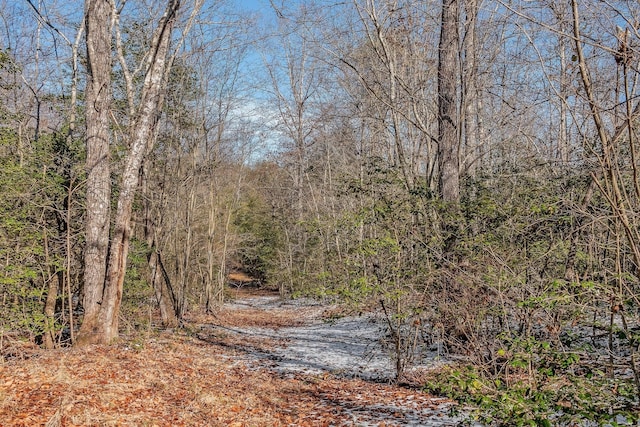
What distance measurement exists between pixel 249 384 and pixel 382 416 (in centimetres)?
230

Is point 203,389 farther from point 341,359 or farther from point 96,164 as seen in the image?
point 96,164

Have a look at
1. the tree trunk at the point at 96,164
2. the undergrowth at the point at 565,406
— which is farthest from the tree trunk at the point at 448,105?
the tree trunk at the point at 96,164

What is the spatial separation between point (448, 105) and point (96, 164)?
5.99 m

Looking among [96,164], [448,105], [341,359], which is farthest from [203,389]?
[448,105]

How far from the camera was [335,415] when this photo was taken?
5.34 metres

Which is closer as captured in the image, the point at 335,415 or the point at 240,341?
the point at 335,415

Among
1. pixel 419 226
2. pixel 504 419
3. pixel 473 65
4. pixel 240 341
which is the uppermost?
pixel 473 65

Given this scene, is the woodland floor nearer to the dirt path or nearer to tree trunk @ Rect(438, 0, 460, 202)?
the dirt path

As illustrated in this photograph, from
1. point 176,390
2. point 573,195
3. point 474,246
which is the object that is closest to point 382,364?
point 474,246

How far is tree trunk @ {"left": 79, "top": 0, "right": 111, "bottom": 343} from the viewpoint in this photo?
26.0 ft

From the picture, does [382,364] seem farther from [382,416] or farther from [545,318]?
[545,318]

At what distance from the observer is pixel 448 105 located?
792 cm

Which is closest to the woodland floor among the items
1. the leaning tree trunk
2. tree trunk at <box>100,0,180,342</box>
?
the leaning tree trunk

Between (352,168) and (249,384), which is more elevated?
(352,168)
